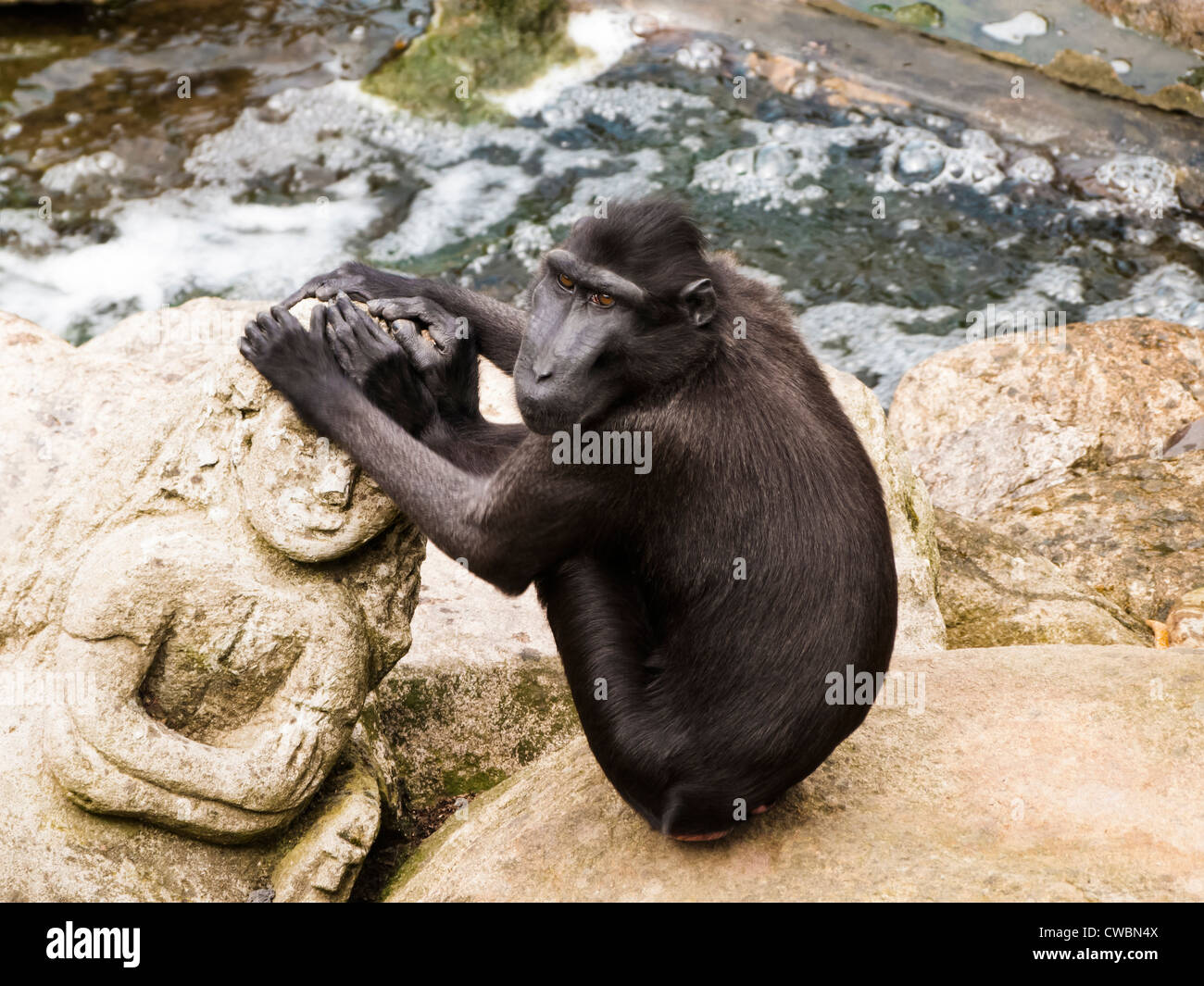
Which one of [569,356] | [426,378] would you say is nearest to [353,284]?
[426,378]

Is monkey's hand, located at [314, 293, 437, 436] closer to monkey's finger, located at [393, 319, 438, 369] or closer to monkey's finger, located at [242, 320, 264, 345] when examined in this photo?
monkey's finger, located at [393, 319, 438, 369]

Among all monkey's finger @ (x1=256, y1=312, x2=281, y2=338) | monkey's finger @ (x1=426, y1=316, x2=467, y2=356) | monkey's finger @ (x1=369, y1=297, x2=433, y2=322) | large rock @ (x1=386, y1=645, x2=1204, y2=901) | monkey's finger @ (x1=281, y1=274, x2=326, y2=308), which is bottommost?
large rock @ (x1=386, y1=645, x2=1204, y2=901)

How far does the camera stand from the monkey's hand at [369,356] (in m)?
5.07

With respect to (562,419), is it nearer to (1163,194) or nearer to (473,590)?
(473,590)

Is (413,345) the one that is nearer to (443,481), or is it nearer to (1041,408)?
(443,481)

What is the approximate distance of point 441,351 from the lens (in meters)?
5.43

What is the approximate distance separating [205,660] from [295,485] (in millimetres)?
814

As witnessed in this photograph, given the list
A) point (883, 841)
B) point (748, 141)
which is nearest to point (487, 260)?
point (748, 141)

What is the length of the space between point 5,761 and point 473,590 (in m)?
2.69

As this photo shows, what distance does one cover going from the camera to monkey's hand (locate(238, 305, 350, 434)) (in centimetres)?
487

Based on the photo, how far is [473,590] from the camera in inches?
285

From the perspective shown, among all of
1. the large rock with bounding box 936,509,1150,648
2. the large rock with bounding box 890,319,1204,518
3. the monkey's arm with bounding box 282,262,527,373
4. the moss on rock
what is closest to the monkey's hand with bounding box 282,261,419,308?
the monkey's arm with bounding box 282,262,527,373

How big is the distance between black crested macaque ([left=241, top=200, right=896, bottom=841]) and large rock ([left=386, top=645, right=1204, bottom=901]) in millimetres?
265

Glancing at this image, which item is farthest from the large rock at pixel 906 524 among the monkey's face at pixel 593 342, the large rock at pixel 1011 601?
the monkey's face at pixel 593 342
